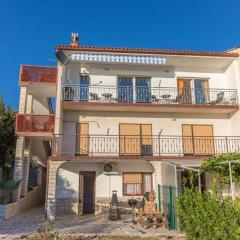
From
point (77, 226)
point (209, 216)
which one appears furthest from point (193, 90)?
point (209, 216)

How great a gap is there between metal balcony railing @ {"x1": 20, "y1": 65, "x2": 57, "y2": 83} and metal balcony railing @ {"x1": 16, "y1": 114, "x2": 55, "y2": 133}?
94.9 inches

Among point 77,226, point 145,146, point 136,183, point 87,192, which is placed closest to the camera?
point 77,226

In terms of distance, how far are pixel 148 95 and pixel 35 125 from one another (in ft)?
25.6

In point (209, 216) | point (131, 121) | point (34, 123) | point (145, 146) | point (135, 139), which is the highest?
point (131, 121)

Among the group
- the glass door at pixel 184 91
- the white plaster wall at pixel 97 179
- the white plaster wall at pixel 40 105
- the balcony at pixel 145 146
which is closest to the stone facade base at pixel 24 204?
the white plaster wall at pixel 97 179

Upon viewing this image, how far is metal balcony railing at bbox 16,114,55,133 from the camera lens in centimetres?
1647

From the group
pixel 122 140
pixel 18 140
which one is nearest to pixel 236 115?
pixel 122 140

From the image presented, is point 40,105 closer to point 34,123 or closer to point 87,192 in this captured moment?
point 34,123

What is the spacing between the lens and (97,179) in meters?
16.7

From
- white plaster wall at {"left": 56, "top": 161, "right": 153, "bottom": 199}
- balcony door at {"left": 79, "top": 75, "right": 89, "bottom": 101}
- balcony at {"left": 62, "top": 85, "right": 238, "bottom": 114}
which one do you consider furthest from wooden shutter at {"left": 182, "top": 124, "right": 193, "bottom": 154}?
balcony door at {"left": 79, "top": 75, "right": 89, "bottom": 101}

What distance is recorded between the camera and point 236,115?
18.2m

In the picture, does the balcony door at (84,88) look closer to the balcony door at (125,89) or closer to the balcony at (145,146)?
the balcony door at (125,89)

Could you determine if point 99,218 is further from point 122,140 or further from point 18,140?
point 18,140

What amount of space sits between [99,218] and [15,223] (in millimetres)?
4299
